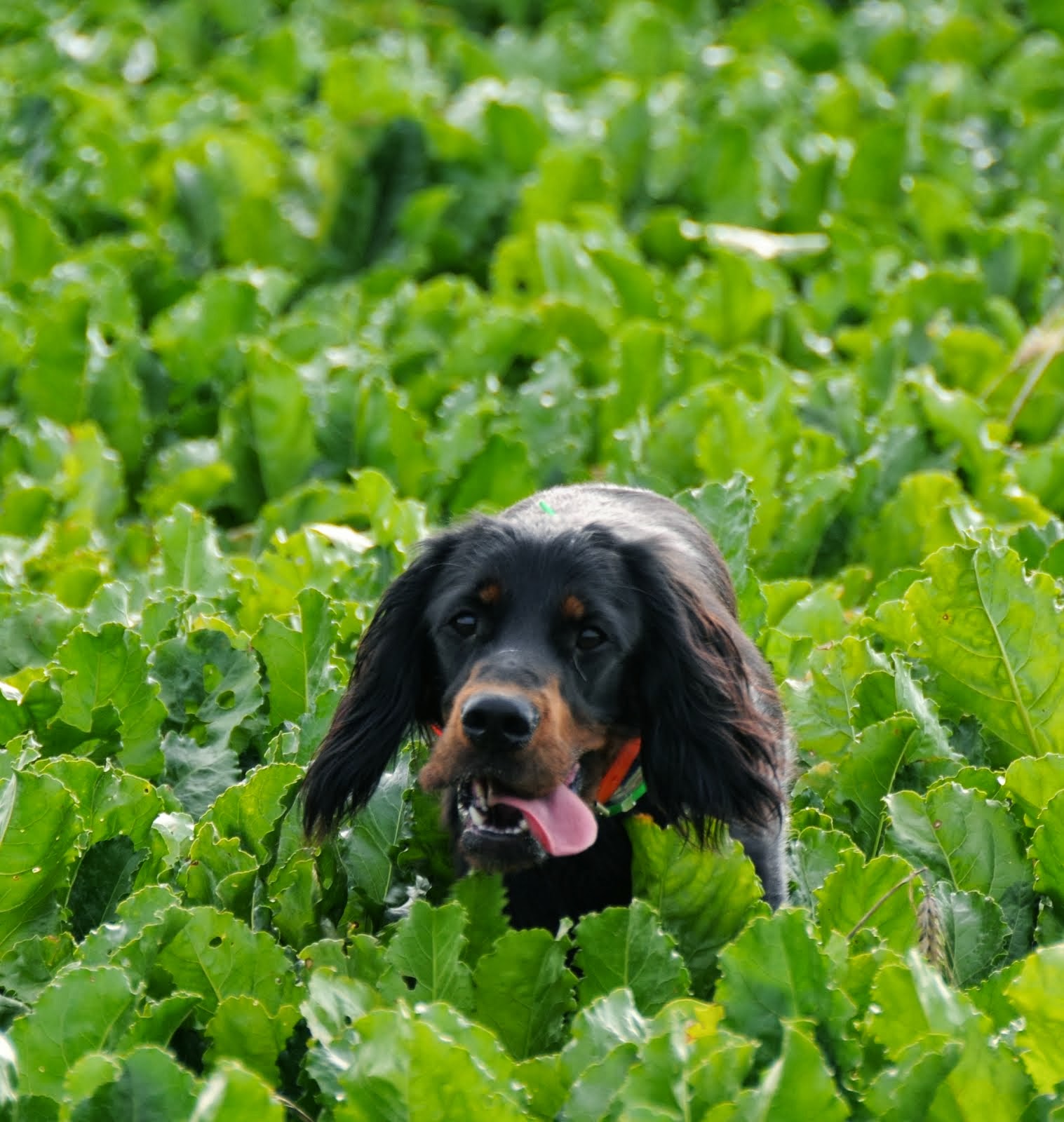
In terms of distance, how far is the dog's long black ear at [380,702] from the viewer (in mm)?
3406

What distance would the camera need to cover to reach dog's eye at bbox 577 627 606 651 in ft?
10.7

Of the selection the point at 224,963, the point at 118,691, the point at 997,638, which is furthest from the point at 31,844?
the point at 997,638

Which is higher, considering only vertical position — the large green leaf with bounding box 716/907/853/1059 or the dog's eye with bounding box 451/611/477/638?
the dog's eye with bounding box 451/611/477/638

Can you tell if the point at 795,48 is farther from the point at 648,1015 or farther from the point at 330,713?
the point at 648,1015

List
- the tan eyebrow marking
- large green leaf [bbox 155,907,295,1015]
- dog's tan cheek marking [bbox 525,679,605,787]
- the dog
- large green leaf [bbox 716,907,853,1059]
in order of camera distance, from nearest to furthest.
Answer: large green leaf [bbox 716,907,853,1059], large green leaf [bbox 155,907,295,1015], dog's tan cheek marking [bbox 525,679,605,787], the dog, the tan eyebrow marking

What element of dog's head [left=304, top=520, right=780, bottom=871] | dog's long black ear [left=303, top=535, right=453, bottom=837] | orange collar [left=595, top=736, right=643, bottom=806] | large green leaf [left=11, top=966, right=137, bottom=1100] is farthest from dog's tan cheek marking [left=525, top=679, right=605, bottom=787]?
large green leaf [left=11, top=966, right=137, bottom=1100]

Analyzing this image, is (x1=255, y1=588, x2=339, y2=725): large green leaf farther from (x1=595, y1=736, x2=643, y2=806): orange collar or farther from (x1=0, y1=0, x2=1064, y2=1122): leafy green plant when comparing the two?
(x1=595, y1=736, x2=643, y2=806): orange collar

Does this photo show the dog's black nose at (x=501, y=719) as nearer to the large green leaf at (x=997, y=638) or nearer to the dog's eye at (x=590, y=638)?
the dog's eye at (x=590, y=638)

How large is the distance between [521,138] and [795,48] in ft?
7.81

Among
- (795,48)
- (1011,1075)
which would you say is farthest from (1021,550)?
(795,48)

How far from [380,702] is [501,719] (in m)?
0.53

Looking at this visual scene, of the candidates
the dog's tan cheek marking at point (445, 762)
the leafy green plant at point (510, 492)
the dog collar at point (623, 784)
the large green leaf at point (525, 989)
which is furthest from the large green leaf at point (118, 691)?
the large green leaf at point (525, 989)

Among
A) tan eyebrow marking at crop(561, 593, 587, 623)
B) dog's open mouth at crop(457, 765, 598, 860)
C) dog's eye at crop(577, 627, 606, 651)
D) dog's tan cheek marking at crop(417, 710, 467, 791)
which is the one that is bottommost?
dog's open mouth at crop(457, 765, 598, 860)

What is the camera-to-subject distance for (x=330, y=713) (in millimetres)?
3752
